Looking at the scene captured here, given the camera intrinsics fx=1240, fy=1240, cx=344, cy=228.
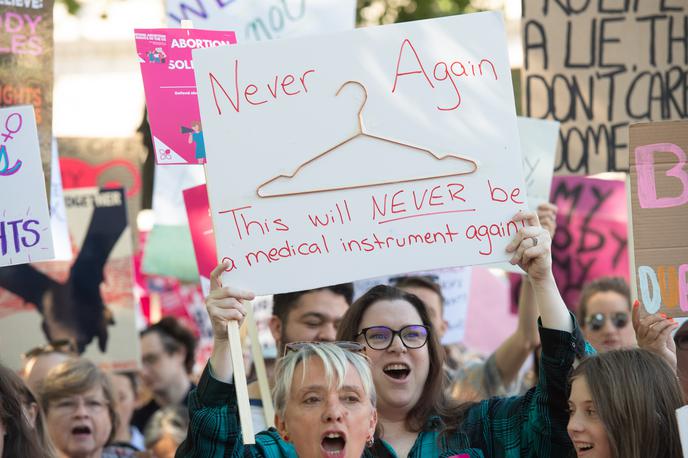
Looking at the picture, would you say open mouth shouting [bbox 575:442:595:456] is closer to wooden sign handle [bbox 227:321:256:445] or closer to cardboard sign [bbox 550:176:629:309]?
wooden sign handle [bbox 227:321:256:445]

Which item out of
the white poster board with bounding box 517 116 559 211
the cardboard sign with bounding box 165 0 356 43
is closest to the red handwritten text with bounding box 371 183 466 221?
the white poster board with bounding box 517 116 559 211

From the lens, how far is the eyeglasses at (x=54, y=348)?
6094 mm

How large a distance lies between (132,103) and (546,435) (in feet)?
73.7

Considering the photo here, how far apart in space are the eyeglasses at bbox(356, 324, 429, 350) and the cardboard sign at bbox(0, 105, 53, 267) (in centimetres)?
120

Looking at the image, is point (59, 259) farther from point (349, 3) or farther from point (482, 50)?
point (482, 50)

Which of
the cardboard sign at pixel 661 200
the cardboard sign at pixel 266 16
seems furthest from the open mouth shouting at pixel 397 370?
the cardboard sign at pixel 266 16

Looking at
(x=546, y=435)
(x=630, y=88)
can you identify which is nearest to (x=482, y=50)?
(x=546, y=435)

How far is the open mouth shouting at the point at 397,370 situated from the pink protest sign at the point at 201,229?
40.9 inches

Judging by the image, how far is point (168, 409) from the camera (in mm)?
6953

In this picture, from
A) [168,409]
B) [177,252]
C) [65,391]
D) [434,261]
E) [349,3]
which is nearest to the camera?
[434,261]

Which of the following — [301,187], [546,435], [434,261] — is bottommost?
[546,435]

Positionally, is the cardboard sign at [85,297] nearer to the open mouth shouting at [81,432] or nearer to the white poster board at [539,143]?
the open mouth shouting at [81,432]

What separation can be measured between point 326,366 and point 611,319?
8.19 feet

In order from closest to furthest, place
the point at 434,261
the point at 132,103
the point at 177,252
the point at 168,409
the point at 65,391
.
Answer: the point at 434,261 < the point at 65,391 < the point at 168,409 < the point at 177,252 < the point at 132,103
